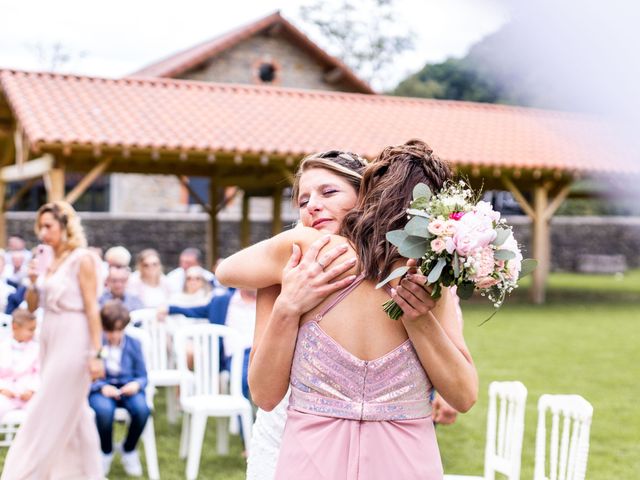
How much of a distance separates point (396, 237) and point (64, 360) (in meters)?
3.74

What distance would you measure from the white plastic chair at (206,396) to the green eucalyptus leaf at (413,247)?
4252 millimetres

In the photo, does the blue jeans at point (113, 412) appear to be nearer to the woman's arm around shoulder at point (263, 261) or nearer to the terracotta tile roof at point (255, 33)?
the woman's arm around shoulder at point (263, 261)

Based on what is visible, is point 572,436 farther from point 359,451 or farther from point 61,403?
point 61,403

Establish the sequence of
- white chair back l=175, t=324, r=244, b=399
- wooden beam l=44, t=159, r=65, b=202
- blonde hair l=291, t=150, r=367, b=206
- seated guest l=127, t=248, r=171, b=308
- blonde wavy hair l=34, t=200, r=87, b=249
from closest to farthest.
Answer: blonde hair l=291, t=150, r=367, b=206 < blonde wavy hair l=34, t=200, r=87, b=249 < white chair back l=175, t=324, r=244, b=399 < seated guest l=127, t=248, r=171, b=308 < wooden beam l=44, t=159, r=65, b=202

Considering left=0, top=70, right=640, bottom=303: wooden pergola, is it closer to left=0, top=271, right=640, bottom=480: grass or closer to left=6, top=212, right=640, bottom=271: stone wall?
left=0, top=271, right=640, bottom=480: grass

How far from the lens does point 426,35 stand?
214 centimetres

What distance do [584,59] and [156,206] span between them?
1045 inches

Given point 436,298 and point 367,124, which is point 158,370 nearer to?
point 436,298

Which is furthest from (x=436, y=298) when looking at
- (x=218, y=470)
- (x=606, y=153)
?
(x=606, y=153)

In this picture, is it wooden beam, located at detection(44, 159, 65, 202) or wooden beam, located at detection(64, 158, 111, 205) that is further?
wooden beam, located at detection(44, 159, 65, 202)

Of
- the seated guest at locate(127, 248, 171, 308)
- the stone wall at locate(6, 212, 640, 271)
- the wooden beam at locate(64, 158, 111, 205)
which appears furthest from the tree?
the seated guest at locate(127, 248, 171, 308)

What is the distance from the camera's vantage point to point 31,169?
15391mm

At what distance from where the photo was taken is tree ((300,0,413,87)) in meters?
47.5

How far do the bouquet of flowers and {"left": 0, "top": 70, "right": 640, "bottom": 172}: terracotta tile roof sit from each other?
1220 centimetres
